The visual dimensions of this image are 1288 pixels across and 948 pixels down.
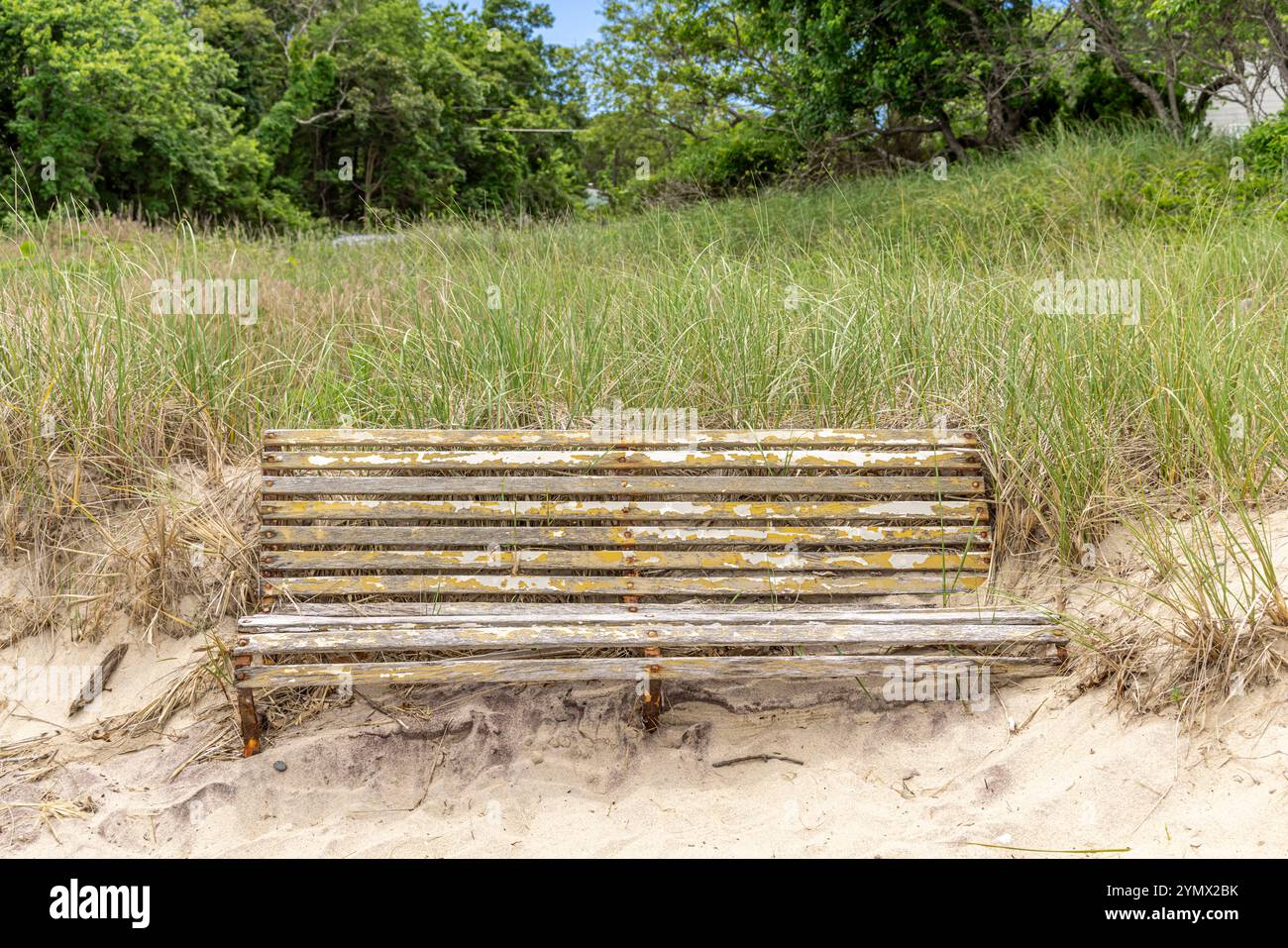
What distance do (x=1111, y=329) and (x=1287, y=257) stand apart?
210 cm

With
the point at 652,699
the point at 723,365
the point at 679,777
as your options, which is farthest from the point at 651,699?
the point at 723,365

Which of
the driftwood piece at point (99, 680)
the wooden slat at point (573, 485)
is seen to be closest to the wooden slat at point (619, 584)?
the wooden slat at point (573, 485)

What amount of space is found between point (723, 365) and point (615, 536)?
1.24m

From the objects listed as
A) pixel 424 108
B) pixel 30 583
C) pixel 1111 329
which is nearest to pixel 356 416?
pixel 30 583

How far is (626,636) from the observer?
316 centimetres

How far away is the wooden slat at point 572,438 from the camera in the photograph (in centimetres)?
374

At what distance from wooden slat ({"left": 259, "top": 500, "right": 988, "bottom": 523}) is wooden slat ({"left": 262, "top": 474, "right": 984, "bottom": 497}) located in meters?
0.04

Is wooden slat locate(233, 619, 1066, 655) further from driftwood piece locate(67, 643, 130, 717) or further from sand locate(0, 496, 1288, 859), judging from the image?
driftwood piece locate(67, 643, 130, 717)

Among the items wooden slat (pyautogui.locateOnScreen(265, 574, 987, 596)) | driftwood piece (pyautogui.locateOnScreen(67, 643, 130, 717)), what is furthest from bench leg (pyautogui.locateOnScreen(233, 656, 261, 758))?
driftwood piece (pyautogui.locateOnScreen(67, 643, 130, 717))

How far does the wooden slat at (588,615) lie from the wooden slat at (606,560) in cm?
14

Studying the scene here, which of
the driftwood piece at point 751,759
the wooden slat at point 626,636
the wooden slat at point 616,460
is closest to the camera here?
the wooden slat at point 626,636

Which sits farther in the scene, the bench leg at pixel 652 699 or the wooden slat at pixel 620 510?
the wooden slat at pixel 620 510

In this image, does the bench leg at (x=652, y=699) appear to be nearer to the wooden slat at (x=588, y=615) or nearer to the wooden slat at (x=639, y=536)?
the wooden slat at (x=588, y=615)

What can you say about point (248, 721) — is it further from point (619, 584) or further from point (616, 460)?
point (616, 460)
